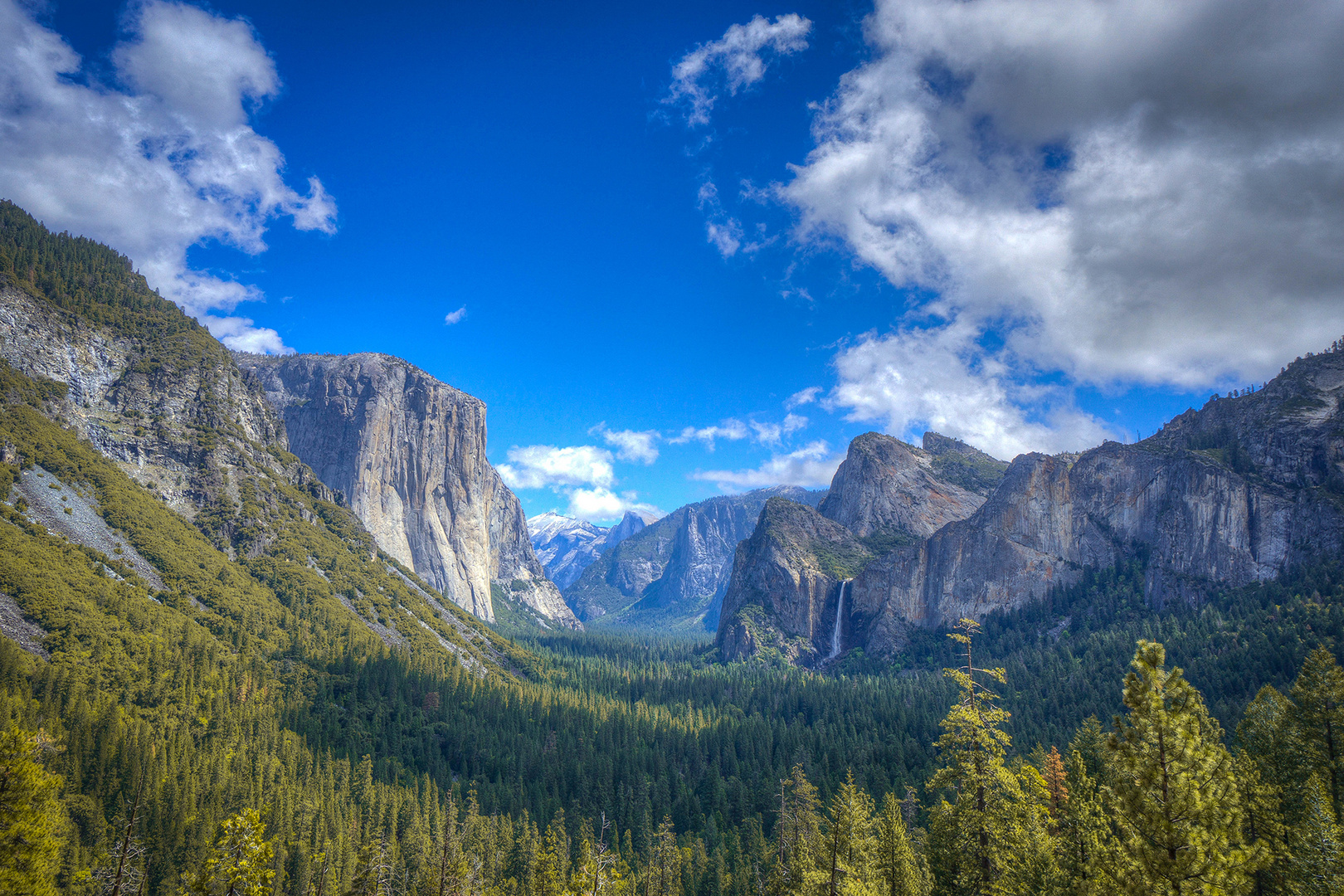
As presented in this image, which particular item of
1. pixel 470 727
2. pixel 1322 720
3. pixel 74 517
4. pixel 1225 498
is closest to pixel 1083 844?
pixel 1322 720

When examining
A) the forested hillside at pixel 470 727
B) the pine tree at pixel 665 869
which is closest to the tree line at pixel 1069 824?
the forested hillside at pixel 470 727

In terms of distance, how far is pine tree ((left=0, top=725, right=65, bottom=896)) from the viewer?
2141 cm

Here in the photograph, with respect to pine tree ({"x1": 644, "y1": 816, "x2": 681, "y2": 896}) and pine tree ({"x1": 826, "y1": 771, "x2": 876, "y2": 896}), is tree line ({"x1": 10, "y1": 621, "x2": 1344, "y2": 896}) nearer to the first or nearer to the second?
pine tree ({"x1": 826, "y1": 771, "x2": 876, "y2": 896})

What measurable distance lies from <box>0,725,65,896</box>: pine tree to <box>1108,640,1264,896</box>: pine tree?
34331 millimetres

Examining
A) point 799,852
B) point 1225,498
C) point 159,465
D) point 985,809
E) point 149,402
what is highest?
point 1225,498

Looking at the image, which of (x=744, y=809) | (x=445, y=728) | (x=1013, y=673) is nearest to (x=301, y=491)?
(x=445, y=728)

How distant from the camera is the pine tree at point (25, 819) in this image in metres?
21.4

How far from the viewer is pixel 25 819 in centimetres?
2191

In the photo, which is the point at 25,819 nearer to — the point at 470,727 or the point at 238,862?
the point at 238,862

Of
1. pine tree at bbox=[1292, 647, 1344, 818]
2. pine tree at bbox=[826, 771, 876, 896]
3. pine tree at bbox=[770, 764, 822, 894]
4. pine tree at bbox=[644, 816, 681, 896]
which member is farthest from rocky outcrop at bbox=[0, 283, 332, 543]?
pine tree at bbox=[1292, 647, 1344, 818]

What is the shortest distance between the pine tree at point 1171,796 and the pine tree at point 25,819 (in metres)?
34.3

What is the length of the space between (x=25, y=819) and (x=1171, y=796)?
121 ft

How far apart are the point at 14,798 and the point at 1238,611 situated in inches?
6974

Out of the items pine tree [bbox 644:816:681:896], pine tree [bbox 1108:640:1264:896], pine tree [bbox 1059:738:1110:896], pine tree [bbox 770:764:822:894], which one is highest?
pine tree [bbox 1108:640:1264:896]
